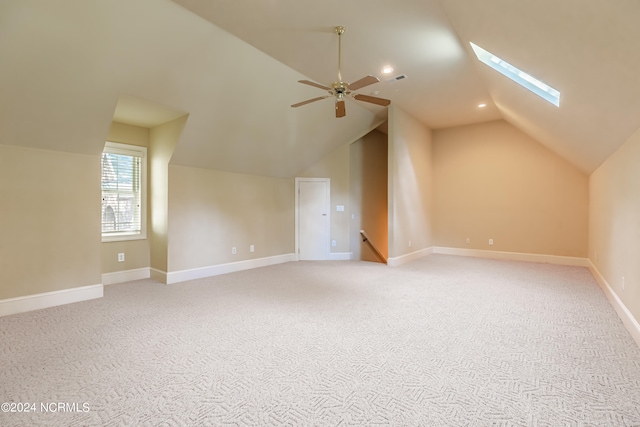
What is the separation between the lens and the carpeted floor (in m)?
1.77

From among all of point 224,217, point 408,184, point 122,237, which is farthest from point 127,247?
point 408,184

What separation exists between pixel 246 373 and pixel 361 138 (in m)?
6.35

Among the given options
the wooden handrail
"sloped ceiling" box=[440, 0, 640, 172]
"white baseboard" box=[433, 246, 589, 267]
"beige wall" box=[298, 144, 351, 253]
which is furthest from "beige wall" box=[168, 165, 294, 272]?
"sloped ceiling" box=[440, 0, 640, 172]

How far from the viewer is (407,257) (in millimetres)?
6625

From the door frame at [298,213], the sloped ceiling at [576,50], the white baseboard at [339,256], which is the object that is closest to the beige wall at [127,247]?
the door frame at [298,213]

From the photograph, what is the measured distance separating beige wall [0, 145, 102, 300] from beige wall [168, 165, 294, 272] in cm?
108

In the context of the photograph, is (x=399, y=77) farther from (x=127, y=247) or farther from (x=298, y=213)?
(x=127, y=247)

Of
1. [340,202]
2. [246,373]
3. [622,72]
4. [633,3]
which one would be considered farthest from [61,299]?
[622,72]

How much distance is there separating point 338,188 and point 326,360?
508 cm

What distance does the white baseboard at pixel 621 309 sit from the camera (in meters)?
2.71

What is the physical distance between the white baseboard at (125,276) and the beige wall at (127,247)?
0.06 m

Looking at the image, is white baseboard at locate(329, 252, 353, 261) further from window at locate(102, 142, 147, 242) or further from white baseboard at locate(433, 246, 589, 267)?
window at locate(102, 142, 147, 242)

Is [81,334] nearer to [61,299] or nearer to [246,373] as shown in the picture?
[61,299]

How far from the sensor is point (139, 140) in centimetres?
525
